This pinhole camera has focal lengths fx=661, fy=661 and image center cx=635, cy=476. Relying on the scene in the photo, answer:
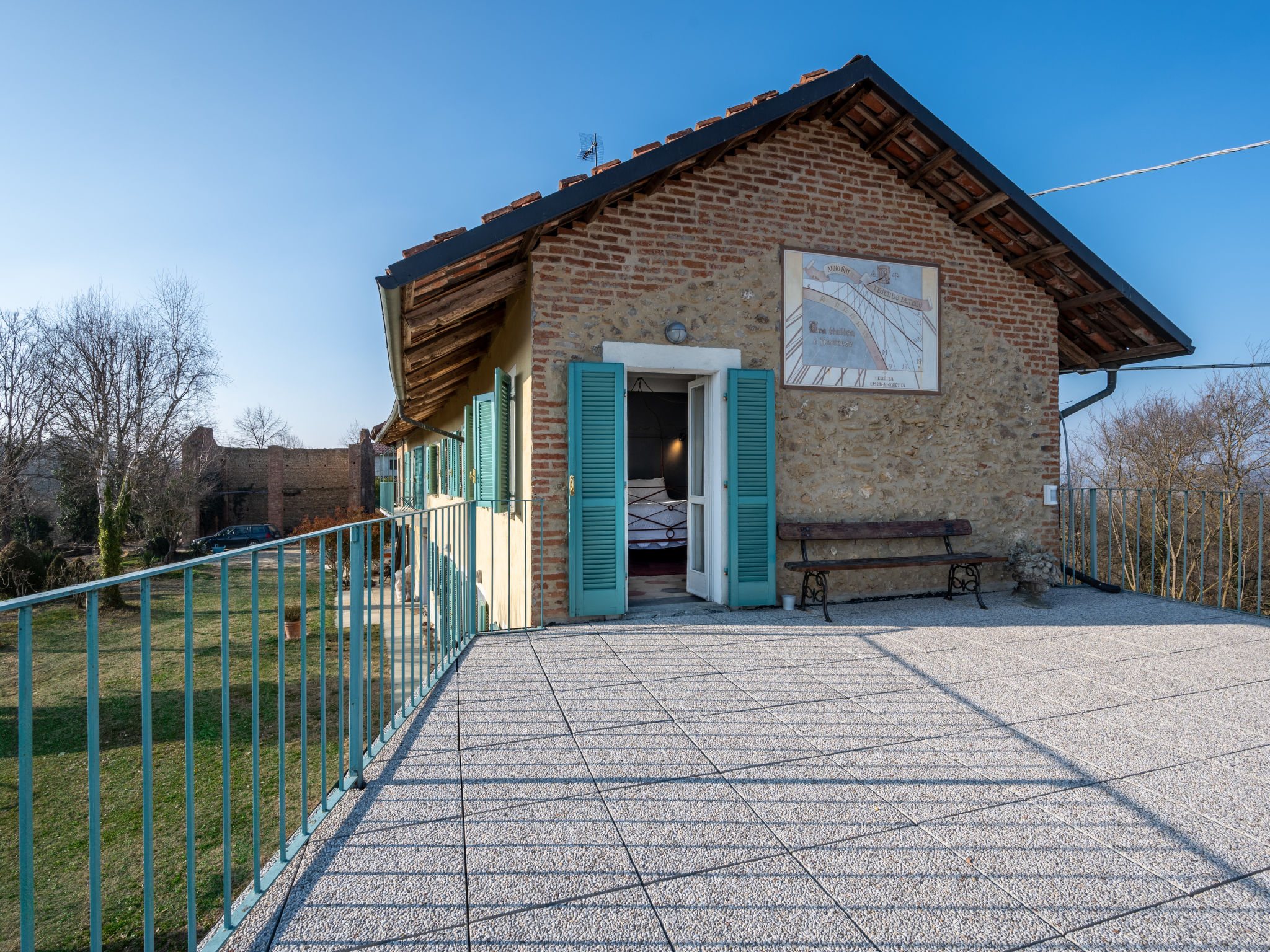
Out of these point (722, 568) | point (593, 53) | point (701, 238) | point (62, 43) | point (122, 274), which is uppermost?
point (122, 274)

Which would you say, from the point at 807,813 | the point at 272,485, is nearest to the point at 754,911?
the point at 807,813

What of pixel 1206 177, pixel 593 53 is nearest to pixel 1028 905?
pixel 593 53

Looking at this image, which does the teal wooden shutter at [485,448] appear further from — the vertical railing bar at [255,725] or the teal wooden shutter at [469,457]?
the vertical railing bar at [255,725]

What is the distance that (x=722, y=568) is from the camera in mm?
5730

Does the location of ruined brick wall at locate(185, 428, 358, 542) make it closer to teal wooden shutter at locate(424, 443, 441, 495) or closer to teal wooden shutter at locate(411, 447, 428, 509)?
teal wooden shutter at locate(411, 447, 428, 509)

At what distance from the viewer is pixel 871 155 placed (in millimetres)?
6340

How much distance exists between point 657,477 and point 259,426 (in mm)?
37251

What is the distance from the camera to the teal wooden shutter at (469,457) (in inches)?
257

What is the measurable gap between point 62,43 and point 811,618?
749 centimetres

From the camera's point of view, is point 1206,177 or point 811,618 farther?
point 1206,177

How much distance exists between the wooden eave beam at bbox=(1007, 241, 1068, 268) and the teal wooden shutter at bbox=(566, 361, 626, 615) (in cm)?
444

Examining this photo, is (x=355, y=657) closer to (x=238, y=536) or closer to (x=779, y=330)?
(x=779, y=330)

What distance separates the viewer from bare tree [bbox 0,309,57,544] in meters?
15.3

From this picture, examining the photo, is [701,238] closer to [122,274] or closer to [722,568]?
[722,568]
